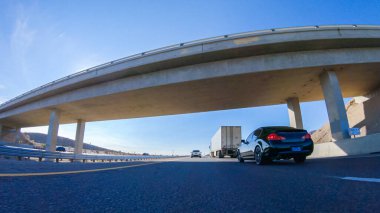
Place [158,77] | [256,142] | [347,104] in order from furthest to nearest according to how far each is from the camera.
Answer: [347,104], [158,77], [256,142]

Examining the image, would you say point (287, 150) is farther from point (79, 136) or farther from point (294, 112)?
point (79, 136)

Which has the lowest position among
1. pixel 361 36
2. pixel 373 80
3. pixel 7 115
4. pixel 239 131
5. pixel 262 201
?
pixel 262 201

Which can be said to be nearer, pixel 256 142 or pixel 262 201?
pixel 262 201

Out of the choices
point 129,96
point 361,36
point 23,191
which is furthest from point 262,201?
point 129,96

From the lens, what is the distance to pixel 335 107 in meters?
18.4

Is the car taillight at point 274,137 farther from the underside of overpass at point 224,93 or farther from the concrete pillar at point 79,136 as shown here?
the concrete pillar at point 79,136

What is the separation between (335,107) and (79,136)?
115 feet

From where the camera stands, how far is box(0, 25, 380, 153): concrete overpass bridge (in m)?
18.1

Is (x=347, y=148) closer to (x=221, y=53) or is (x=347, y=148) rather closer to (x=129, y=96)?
(x=221, y=53)

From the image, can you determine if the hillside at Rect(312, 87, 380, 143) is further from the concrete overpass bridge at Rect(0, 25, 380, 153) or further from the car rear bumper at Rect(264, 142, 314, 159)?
the car rear bumper at Rect(264, 142, 314, 159)

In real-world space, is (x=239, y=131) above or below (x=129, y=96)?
below

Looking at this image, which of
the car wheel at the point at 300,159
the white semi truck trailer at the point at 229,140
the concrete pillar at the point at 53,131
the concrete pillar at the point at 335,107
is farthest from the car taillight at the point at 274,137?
the concrete pillar at the point at 53,131

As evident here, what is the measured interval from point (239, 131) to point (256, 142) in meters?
20.2

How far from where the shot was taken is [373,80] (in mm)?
23625
